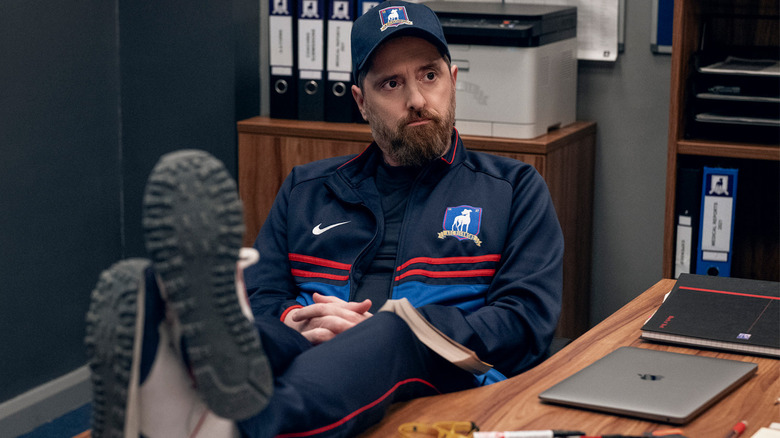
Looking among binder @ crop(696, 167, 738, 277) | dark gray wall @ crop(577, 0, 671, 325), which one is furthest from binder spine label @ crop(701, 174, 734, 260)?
dark gray wall @ crop(577, 0, 671, 325)

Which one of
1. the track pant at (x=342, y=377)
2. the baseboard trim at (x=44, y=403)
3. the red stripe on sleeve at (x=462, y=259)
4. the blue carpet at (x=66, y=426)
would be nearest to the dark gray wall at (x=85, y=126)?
the baseboard trim at (x=44, y=403)

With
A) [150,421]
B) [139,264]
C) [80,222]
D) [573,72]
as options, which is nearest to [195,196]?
[139,264]

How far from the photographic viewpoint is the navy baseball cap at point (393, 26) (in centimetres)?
174

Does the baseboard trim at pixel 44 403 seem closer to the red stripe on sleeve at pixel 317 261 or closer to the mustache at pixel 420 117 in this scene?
the red stripe on sleeve at pixel 317 261

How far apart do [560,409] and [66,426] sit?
211cm

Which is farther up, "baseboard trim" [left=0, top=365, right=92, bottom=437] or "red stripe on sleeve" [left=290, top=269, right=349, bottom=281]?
"red stripe on sleeve" [left=290, top=269, right=349, bottom=281]

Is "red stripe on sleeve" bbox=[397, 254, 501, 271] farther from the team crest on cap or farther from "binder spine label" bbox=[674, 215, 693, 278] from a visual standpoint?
"binder spine label" bbox=[674, 215, 693, 278]

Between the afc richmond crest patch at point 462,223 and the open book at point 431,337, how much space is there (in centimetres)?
43

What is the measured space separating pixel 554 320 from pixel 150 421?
87 centimetres

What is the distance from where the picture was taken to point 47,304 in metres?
2.89

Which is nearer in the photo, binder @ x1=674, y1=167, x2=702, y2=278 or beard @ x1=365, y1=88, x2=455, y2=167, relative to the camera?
beard @ x1=365, y1=88, x2=455, y2=167

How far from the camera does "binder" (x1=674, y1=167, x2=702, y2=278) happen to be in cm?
242

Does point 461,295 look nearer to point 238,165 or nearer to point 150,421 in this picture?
point 150,421

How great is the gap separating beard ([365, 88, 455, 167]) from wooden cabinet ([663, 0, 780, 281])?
32.7 inches
